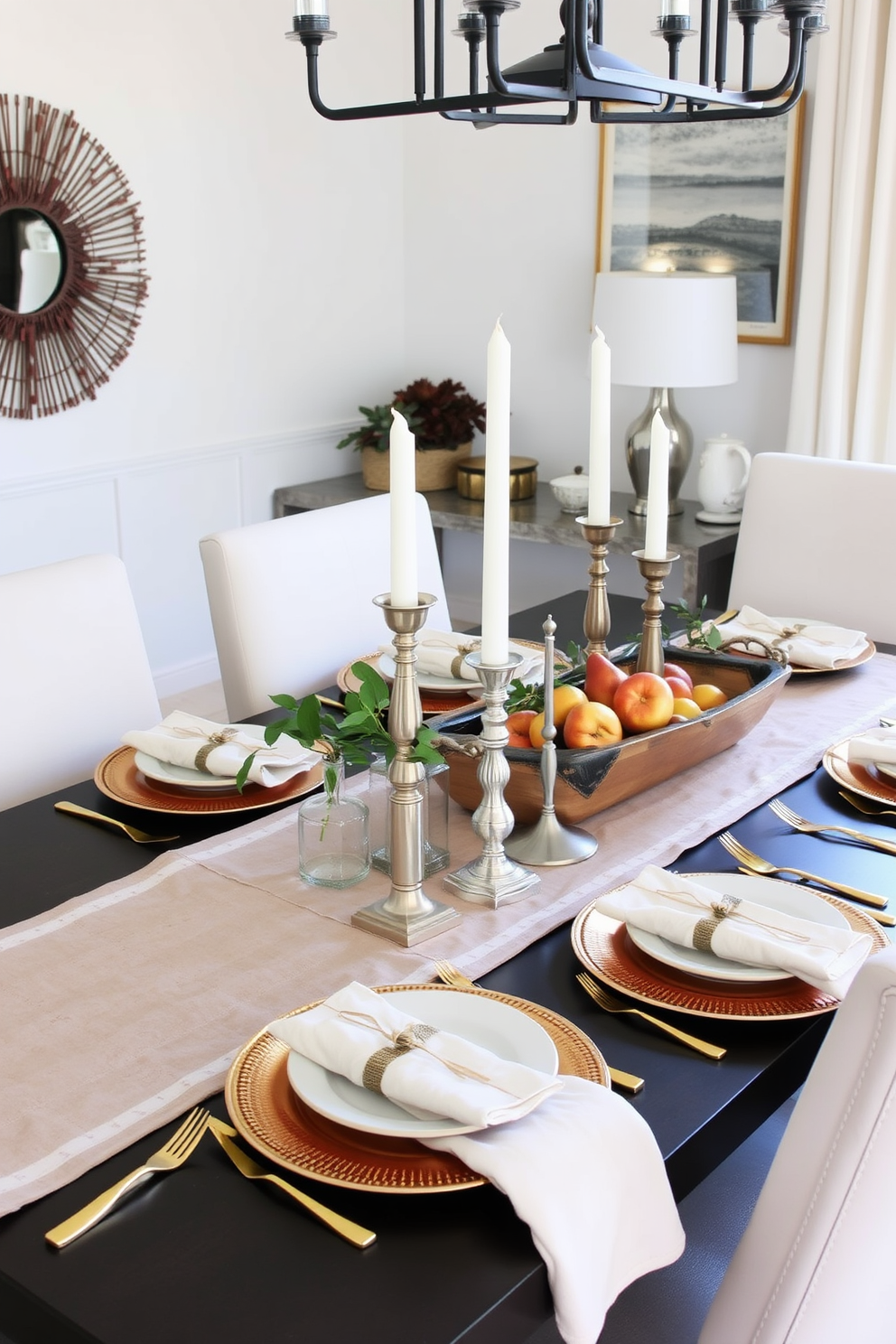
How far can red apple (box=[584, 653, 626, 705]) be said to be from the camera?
153 cm

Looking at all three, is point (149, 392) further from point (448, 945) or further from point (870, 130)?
point (448, 945)

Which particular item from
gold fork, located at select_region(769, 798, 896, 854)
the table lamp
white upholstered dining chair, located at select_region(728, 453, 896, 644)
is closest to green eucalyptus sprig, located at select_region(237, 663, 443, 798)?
gold fork, located at select_region(769, 798, 896, 854)

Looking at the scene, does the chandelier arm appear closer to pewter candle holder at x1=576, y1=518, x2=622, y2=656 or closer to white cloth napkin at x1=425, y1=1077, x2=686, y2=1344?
pewter candle holder at x1=576, y1=518, x2=622, y2=656

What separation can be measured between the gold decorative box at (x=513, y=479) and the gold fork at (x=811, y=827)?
2211mm

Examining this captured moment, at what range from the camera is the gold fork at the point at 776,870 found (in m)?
1.29

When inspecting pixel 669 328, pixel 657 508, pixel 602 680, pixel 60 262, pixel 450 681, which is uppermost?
pixel 60 262

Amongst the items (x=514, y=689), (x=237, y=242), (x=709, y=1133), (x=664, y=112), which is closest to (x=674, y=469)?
(x=237, y=242)

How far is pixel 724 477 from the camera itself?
3.39m

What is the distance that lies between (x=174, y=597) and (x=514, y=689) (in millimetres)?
2350

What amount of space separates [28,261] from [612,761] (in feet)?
Result: 7.64

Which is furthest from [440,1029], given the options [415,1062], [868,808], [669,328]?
[669,328]

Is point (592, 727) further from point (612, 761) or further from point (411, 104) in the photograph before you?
point (411, 104)

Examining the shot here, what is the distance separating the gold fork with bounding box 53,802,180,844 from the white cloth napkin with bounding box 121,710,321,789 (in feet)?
0.35

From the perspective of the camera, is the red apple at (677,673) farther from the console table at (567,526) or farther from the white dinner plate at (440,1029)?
the console table at (567,526)
